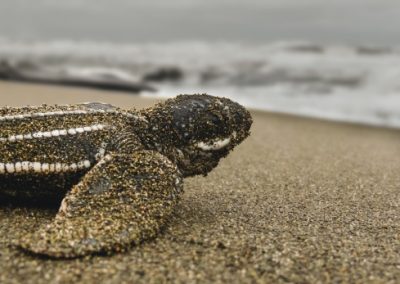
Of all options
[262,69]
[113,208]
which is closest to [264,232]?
[113,208]

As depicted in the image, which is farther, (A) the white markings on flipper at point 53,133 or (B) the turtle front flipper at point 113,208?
(A) the white markings on flipper at point 53,133

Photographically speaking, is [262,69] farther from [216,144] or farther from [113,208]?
[113,208]

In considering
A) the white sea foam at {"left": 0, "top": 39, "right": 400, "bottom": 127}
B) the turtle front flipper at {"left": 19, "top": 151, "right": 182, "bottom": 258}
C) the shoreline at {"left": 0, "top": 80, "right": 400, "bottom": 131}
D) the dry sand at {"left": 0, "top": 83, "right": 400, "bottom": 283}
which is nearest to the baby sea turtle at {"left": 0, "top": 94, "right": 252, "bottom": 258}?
the turtle front flipper at {"left": 19, "top": 151, "right": 182, "bottom": 258}

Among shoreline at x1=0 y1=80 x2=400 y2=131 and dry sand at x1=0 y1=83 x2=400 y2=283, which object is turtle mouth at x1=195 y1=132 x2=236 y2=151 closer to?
dry sand at x1=0 y1=83 x2=400 y2=283

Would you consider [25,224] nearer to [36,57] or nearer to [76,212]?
[76,212]

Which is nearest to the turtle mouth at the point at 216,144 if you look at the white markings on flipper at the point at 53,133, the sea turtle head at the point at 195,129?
the sea turtle head at the point at 195,129

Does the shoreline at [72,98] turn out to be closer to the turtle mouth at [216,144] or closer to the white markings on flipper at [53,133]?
the white markings on flipper at [53,133]

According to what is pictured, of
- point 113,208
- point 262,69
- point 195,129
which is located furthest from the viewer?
point 262,69
